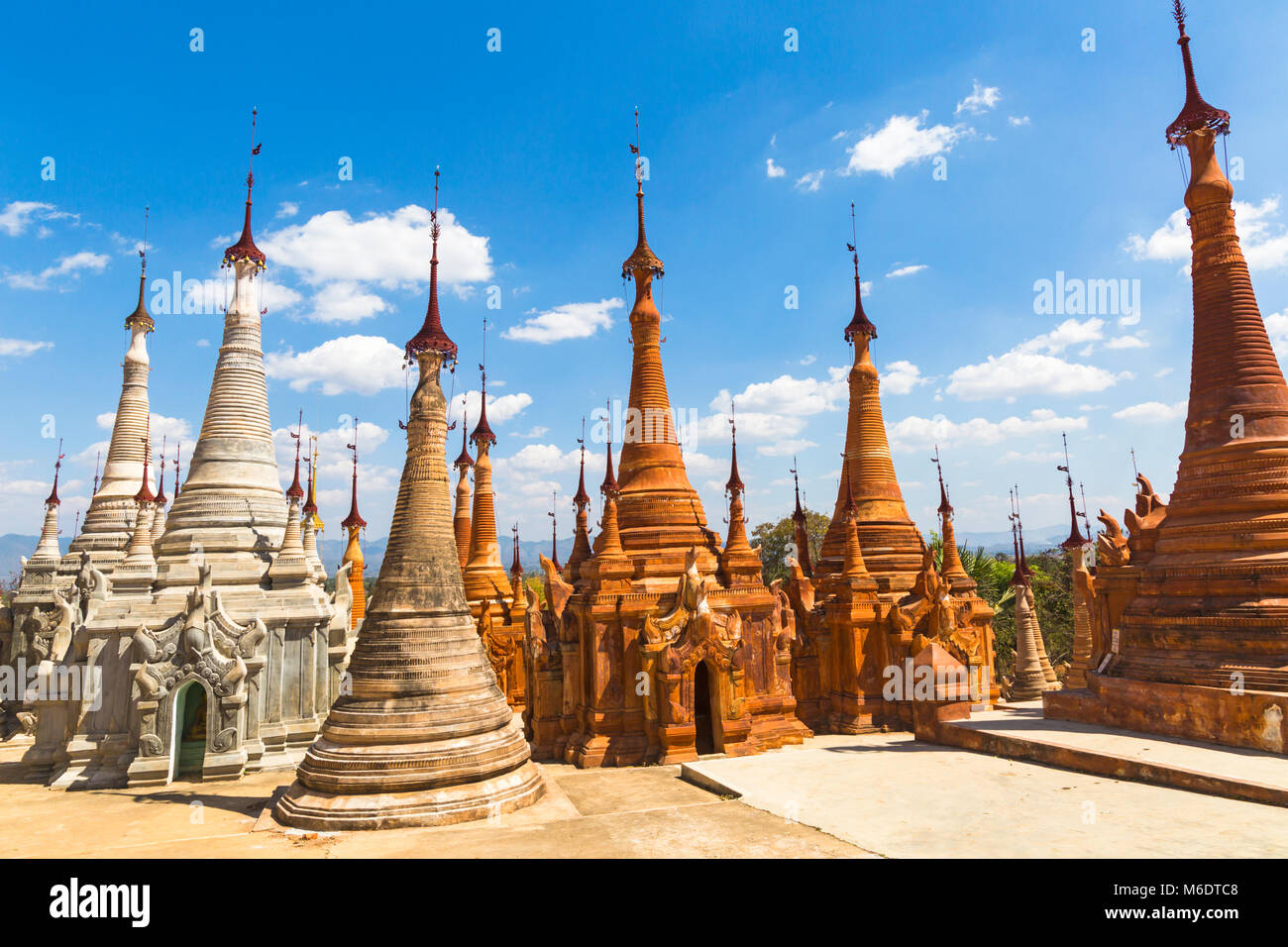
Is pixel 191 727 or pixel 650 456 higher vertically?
pixel 650 456

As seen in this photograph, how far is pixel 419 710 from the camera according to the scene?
13.5 m

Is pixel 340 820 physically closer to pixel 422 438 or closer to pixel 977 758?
pixel 422 438

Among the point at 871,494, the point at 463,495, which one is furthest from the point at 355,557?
the point at 871,494

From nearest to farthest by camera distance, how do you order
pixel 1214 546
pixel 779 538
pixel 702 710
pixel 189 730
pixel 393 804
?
pixel 393 804 < pixel 1214 546 < pixel 189 730 < pixel 702 710 < pixel 779 538

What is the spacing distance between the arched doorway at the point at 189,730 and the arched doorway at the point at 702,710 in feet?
41.6

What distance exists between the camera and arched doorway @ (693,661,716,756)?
69.8 ft

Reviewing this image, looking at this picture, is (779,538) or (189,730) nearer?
(189,730)

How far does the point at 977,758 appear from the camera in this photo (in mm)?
15781

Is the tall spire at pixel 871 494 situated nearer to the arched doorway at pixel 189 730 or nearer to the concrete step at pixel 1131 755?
the concrete step at pixel 1131 755

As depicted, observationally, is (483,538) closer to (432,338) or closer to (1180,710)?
Result: (432,338)

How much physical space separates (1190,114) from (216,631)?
1057 inches

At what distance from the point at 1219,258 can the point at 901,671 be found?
46.8 ft

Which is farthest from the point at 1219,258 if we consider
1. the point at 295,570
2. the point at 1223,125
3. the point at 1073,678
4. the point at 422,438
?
the point at 295,570

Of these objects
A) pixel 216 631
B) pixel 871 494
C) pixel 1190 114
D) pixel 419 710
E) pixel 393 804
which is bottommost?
pixel 393 804
